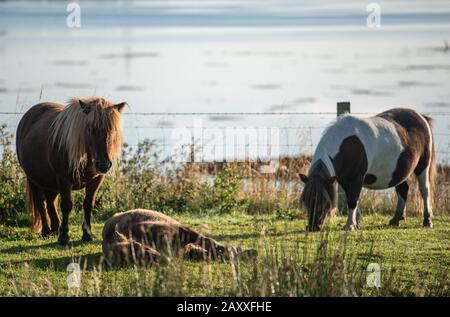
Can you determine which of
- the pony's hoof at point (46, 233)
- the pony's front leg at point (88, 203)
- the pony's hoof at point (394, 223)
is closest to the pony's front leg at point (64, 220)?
the pony's front leg at point (88, 203)

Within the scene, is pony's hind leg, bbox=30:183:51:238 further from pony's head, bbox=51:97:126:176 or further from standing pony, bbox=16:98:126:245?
pony's head, bbox=51:97:126:176

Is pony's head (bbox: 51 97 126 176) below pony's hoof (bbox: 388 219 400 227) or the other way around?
the other way around

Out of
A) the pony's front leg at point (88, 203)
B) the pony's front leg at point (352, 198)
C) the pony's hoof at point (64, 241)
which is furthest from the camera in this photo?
the pony's front leg at point (352, 198)

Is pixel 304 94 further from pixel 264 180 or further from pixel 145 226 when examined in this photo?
pixel 145 226

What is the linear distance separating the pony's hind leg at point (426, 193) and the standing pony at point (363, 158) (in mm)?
14

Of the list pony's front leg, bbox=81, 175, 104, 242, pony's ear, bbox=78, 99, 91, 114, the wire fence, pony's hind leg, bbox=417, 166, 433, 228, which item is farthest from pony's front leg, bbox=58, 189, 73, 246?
pony's hind leg, bbox=417, 166, 433, 228

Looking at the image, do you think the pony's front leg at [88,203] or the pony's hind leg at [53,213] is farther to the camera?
the pony's hind leg at [53,213]

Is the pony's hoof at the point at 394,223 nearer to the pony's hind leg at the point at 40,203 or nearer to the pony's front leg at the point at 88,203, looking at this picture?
the pony's front leg at the point at 88,203

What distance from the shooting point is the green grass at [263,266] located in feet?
22.7

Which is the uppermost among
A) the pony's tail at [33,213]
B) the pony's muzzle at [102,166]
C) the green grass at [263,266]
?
the pony's muzzle at [102,166]

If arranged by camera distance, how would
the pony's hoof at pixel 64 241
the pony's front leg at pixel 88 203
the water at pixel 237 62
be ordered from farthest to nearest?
the water at pixel 237 62 → the pony's front leg at pixel 88 203 → the pony's hoof at pixel 64 241

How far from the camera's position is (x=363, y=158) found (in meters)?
11.7

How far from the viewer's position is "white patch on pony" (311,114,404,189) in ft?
38.4
